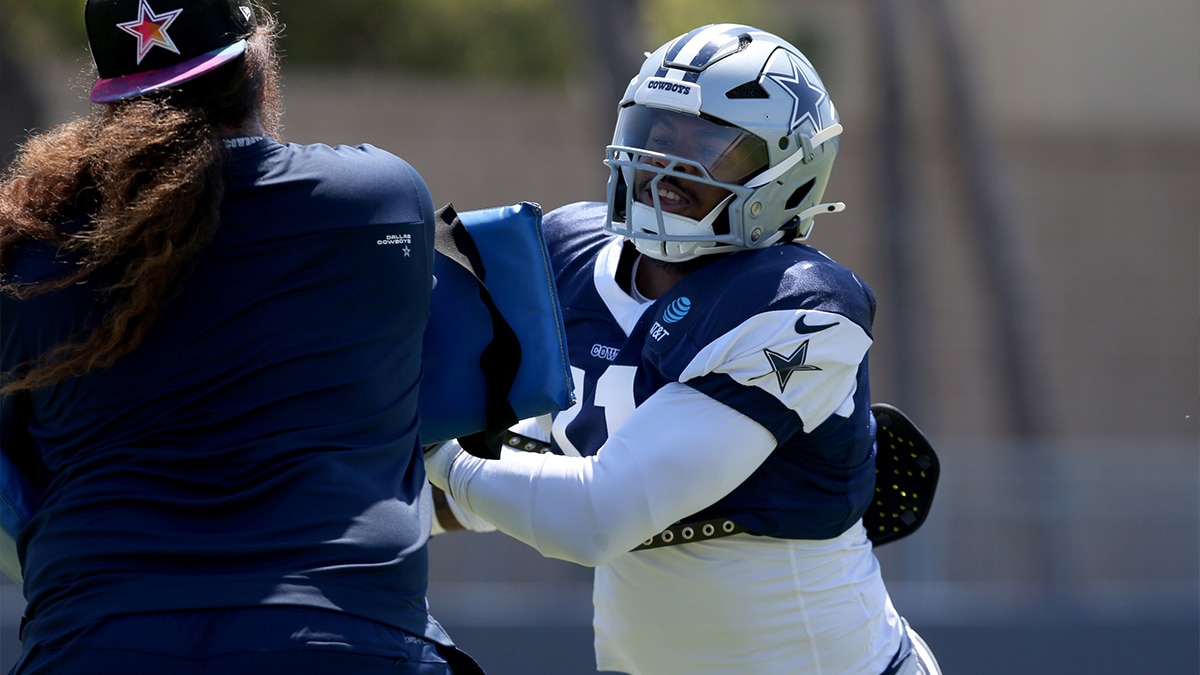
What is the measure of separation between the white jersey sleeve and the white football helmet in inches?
14.3

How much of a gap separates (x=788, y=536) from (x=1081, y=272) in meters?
13.6

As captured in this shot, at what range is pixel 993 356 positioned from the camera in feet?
44.3

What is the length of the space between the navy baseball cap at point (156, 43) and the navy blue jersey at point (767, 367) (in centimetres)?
95

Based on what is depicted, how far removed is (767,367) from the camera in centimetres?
259

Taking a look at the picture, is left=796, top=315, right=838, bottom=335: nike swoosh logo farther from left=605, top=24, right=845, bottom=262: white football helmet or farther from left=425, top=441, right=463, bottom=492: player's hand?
left=425, top=441, right=463, bottom=492: player's hand

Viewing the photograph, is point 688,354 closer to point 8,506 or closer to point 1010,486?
point 8,506

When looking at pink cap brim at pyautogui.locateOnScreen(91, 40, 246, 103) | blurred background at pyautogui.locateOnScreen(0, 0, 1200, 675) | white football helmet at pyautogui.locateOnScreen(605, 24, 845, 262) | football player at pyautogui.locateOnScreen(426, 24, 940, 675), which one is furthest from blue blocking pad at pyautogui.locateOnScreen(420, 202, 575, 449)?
blurred background at pyautogui.locateOnScreen(0, 0, 1200, 675)

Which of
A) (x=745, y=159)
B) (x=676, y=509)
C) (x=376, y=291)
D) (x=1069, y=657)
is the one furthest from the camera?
(x=1069, y=657)

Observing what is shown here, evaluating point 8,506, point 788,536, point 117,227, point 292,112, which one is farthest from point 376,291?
point 292,112

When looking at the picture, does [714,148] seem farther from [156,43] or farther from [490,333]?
[156,43]

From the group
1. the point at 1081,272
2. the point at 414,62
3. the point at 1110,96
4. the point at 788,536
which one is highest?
the point at 788,536

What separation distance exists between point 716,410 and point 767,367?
12 centimetres

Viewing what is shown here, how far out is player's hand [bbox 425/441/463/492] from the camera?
2.76 metres

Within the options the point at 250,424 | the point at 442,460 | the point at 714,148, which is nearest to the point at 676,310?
the point at 714,148
